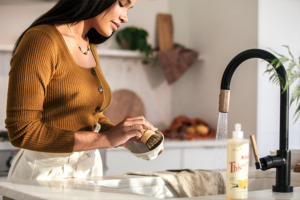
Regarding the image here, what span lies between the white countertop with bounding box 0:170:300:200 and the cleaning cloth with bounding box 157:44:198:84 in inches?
93.3

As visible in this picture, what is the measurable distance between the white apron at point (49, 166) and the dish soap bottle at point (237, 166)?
0.57 m

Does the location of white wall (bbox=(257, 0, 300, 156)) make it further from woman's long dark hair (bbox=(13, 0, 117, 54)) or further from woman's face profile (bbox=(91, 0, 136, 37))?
woman's long dark hair (bbox=(13, 0, 117, 54))

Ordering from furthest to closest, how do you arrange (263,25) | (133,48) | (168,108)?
1. (168,108)
2. (133,48)
3. (263,25)

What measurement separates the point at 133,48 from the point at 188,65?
44 centimetres

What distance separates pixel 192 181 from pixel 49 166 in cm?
46

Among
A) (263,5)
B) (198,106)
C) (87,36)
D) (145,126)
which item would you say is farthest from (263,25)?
(145,126)

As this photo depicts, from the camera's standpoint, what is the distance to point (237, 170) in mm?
1129

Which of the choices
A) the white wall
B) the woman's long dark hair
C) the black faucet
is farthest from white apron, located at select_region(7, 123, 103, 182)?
the white wall

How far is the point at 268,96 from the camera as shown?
352 centimetres

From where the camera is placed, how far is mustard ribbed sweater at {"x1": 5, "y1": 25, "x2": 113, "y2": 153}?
1.32m

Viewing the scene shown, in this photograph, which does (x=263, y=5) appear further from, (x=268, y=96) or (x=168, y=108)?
(x=168, y=108)

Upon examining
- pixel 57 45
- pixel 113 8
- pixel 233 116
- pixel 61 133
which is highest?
pixel 113 8

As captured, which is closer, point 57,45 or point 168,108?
point 57,45

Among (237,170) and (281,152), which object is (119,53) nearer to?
(281,152)
